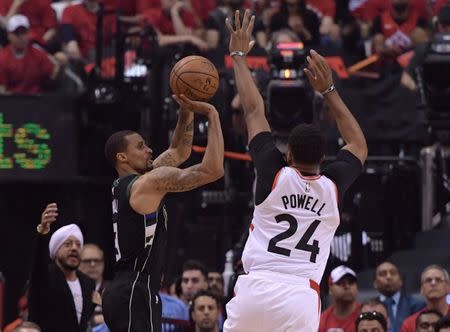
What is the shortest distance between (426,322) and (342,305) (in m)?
1.28

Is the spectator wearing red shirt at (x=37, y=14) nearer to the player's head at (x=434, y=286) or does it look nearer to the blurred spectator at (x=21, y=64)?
the blurred spectator at (x=21, y=64)

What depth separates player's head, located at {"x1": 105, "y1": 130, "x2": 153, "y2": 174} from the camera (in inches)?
403

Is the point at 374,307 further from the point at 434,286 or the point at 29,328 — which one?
the point at 29,328

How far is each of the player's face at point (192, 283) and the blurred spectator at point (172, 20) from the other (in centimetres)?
409

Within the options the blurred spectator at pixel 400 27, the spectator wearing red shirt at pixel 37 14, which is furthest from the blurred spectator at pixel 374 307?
the spectator wearing red shirt at pixel 37 14

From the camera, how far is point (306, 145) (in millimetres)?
9422

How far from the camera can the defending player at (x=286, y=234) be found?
9391 millimetres

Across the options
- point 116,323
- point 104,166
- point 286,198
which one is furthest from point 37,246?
point 104,166

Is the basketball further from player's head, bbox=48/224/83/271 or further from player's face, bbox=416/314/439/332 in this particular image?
player's face, bbox=416/314/439/332

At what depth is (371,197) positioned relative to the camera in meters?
15.8

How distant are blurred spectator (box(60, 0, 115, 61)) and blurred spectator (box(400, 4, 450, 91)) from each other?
408cm

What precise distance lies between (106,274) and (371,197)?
3.25 m

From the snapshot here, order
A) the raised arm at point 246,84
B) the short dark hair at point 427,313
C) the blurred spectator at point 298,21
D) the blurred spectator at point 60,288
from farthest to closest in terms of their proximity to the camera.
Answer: the blurred spectator at point 298,21
the short dark hair at point 427,313
the blurred spectator at point 60,288
the raised arm at point 246,84

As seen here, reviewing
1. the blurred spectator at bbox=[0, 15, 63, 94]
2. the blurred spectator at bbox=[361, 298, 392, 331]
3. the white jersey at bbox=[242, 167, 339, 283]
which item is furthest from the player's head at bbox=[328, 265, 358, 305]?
the blurred spectator at bbox=[0, 15, 63, 94]
